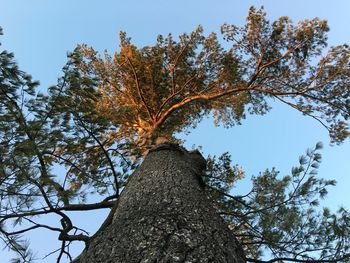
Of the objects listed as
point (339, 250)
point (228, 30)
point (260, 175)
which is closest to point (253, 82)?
point (228, 30)

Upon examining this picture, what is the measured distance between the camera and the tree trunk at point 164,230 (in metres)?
2.07

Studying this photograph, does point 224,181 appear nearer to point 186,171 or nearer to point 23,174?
point 186,171

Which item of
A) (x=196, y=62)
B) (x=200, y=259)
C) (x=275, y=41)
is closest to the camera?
(x=200, y=259)

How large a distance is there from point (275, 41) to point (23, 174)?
5356 millimetres

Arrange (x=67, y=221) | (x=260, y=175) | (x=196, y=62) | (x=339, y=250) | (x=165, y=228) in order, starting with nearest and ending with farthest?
(x=165, y=228)
(x=67, y=221)
(x=339, y=250)
(x=260, y=175)
(x=196, y=62)

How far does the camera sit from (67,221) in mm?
3658

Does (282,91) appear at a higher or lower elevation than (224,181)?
higher

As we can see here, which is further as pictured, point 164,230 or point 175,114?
point 175,114

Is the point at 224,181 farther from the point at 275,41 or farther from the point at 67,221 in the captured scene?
the point at 67,221

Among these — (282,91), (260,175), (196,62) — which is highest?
Answer: (196,62)

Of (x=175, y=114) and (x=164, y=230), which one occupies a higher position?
(x=175, y=114)

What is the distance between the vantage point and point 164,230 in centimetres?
224

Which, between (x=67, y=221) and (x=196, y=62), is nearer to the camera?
(x=67, y=221)

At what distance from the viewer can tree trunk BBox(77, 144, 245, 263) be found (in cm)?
207
